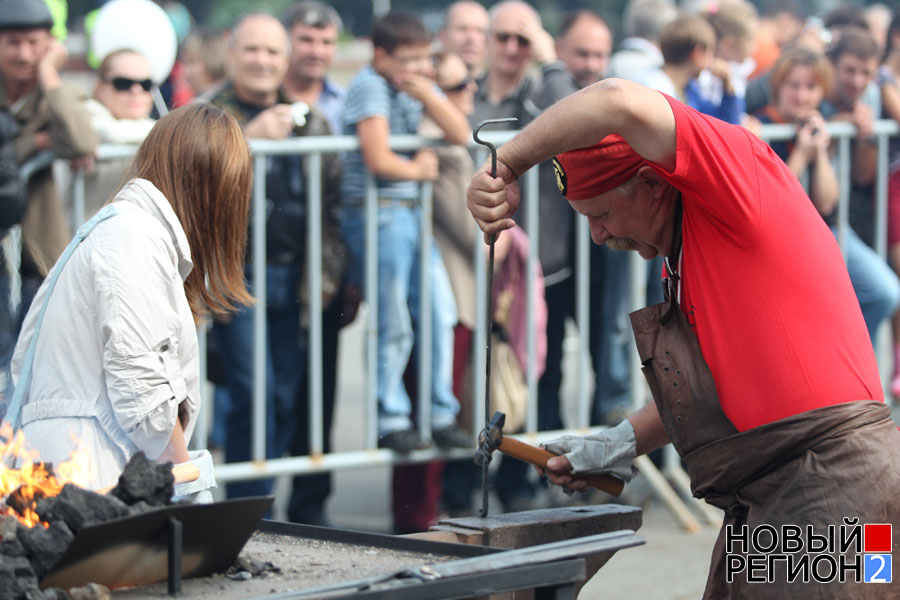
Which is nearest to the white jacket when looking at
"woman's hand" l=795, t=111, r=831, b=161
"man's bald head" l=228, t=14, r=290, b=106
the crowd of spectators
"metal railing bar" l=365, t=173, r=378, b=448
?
the crowd of spectators

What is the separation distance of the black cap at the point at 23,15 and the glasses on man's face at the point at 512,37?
2.24m

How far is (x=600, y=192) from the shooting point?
10.3ft

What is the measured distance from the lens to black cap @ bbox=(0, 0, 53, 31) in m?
5.80

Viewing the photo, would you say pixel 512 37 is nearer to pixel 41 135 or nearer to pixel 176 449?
pixel 41 135

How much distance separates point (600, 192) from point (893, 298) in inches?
161

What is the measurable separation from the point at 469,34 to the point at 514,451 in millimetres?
4682

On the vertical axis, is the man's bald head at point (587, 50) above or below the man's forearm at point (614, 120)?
above

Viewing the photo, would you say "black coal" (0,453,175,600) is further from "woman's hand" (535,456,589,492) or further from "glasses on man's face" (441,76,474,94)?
"glasses on man's face" (441,76,474,94)

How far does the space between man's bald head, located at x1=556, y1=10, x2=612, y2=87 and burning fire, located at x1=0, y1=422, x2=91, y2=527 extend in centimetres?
443

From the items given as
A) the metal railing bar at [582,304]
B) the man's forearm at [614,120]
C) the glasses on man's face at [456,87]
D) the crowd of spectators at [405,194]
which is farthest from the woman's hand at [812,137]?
the man's forearm at [614,120]

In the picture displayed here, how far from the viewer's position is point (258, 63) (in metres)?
5.99

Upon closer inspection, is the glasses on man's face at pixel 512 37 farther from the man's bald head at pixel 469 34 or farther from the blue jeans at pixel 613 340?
the blue jeans at pixel 613 340

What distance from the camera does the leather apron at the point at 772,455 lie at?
2932 mm

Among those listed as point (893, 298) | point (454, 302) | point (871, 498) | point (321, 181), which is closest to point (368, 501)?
point (454, 302)
